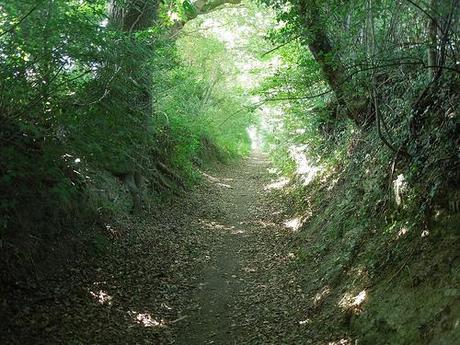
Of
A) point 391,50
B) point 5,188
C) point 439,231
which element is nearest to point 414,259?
point 439,231

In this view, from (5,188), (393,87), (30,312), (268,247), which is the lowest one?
(30,312)

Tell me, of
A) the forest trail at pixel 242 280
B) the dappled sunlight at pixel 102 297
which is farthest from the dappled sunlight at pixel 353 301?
the dappled sunlight at pixel 102 297

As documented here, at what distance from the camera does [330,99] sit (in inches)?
456

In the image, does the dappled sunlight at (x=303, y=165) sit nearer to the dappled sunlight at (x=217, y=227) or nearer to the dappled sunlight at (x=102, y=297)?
the dappled sunlight at (x=217, y=227)

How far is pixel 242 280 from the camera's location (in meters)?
8.13

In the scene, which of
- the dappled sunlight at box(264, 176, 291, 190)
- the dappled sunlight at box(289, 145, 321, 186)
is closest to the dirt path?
the dappled sunlight at box(289, 145, 321, 186)

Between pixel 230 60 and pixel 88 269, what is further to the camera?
pixel 230 60

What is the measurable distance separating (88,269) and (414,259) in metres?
5.18

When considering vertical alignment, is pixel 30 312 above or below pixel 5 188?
below

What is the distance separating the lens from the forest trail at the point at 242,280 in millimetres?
6238

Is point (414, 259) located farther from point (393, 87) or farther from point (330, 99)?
point (330, 99)

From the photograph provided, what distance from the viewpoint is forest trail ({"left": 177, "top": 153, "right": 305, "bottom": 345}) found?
624cm

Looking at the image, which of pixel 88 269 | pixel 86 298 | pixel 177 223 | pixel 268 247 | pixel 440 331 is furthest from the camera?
pixel 177 223

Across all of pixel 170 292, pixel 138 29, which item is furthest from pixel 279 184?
pixel 170 292
